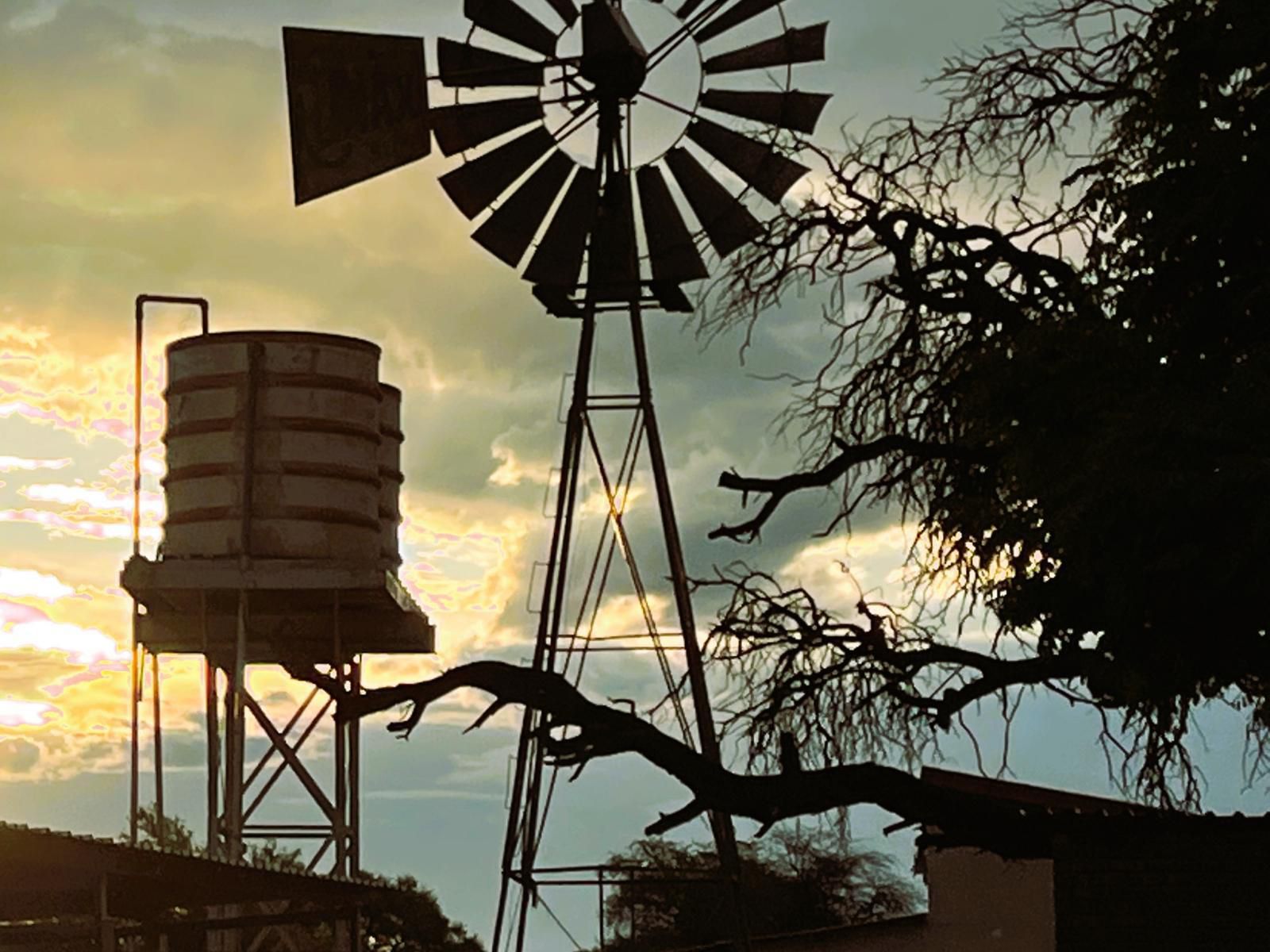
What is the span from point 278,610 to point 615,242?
521 centimetres

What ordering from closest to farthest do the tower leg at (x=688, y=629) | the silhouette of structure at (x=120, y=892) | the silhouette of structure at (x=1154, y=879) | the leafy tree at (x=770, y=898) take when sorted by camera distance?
the silhouette of structure at (x=120, y=892) → the silhouette of structure at (x=1154, y=879) → the tower leg at (x=688, y=629) → the leafy tree at (x=770, y=898)

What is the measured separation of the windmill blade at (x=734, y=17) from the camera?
69.6ft

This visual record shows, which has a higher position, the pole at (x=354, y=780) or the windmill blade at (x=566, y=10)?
the windmill blade at (x=566, y=10)

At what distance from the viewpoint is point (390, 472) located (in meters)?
23.7

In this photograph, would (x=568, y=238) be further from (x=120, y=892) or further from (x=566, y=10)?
(x=120, y=892)

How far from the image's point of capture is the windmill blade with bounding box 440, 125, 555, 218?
20.9 m

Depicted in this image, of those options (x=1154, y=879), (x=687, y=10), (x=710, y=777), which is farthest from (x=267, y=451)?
(x=1154, y=879)

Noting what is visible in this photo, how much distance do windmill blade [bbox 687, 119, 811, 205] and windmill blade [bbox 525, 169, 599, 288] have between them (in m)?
1.10

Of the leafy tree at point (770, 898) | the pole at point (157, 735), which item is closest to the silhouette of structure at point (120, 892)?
the pole at point (157, 735)

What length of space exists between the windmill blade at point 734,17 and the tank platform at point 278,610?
6.05 m

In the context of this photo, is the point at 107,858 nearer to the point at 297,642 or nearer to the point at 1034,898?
the point at 297,642

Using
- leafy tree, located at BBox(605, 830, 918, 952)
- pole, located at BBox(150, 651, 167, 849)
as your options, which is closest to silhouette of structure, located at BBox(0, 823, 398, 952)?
pole, located at BBox(150, 651, 167, 849)

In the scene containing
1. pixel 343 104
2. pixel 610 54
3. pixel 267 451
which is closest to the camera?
pixel 343 104

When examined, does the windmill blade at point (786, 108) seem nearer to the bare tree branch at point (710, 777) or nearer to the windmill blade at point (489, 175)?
the windmill blade at point (489, 175)
